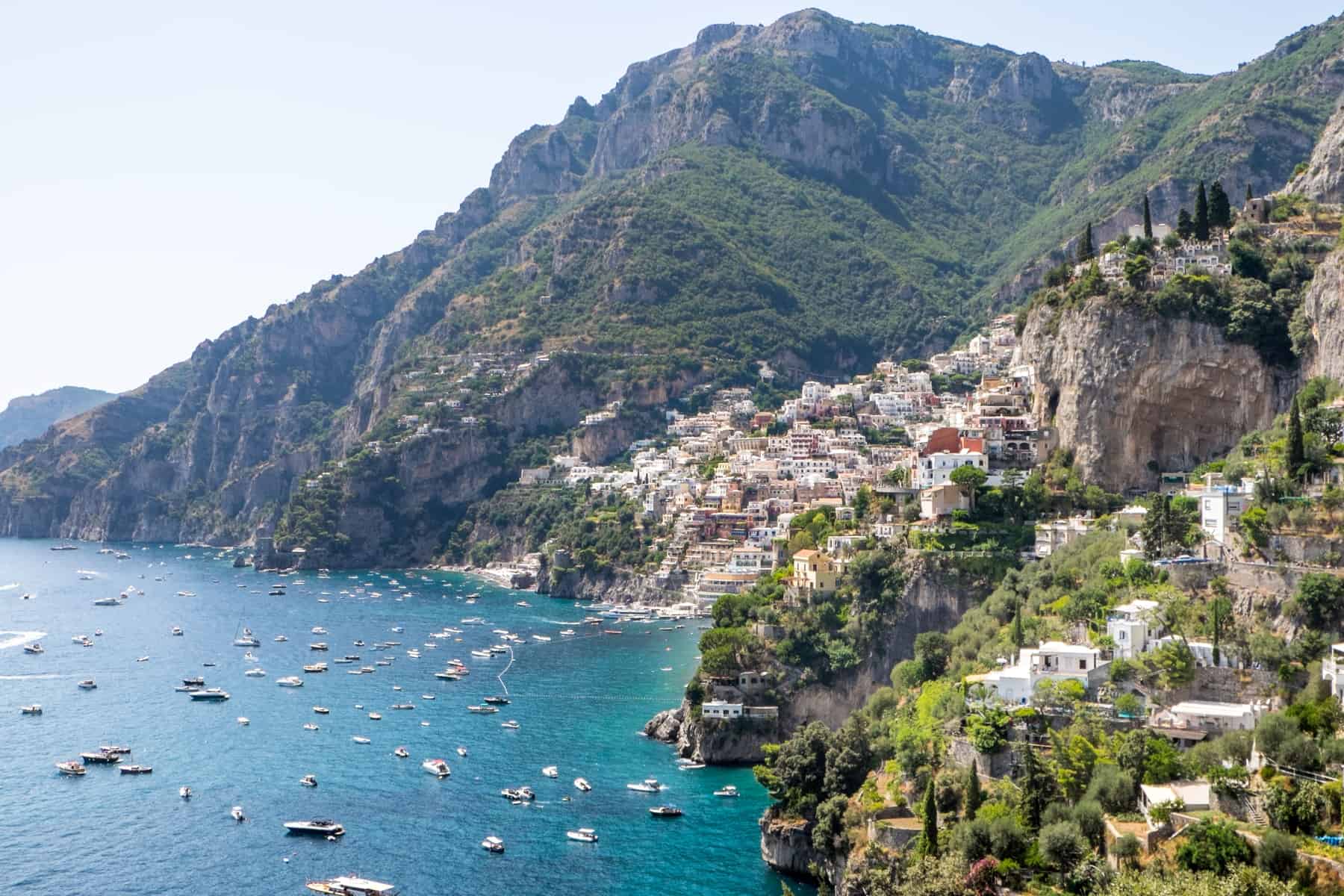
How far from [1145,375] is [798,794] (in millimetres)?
30231

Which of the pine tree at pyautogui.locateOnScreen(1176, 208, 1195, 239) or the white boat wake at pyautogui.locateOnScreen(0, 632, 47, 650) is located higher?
the pine tree at pyautogui.locateOnScreen(1176, 208, 1195, 239)

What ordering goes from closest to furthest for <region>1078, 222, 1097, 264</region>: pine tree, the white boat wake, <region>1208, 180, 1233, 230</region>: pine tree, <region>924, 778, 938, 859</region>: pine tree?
<region>924, 778, 938, 859</region>: pine tree
<region>1208, 180, 1233, 230</region>: pine tree
<region>1078, 222, 1097, 264</region>: pine tree
the white boat wake

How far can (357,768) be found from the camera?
6581 centimetres

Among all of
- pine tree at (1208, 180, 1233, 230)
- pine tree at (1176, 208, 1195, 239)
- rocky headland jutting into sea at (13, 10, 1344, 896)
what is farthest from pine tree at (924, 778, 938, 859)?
pine tree at (1208, 180, 1233, 230)

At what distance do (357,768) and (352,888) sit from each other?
17.8 m

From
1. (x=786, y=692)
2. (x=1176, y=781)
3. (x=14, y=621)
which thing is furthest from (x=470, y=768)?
(x=14, y=621)

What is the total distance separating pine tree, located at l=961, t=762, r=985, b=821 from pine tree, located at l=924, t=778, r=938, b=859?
3.35 feet

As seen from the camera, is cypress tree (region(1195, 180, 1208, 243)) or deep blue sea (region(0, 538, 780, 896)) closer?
deep blue sea (region(0, 538, 780, 896))

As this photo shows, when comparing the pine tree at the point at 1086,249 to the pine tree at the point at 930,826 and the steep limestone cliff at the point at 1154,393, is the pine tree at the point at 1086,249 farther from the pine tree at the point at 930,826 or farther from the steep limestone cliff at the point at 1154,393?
the pine tree at the point at 930,826

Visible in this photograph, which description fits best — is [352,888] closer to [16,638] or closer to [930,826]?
[930,826]

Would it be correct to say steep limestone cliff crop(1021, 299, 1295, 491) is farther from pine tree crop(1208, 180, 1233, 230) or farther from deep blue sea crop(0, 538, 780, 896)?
deep blue sea crop(0, 538, 780, 896)

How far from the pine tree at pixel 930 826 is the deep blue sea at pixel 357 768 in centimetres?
839

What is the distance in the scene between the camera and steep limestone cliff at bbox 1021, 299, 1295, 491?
223 ft

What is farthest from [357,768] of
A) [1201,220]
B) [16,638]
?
[16,638]
